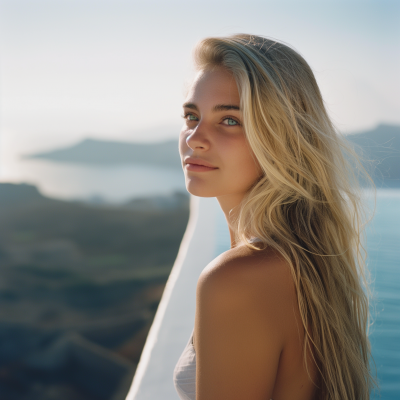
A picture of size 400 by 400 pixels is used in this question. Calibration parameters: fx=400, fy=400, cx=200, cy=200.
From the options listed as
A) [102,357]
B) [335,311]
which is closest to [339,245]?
[335,311]

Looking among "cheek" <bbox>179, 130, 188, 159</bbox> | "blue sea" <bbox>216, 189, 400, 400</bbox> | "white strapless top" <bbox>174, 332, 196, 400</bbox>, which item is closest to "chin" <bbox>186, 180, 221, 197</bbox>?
"cheek" <bbox>179, 130, 188, 159</bbox>


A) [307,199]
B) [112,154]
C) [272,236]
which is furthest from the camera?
[112,154]

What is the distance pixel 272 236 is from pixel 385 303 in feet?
5.68

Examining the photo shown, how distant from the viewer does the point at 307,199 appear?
1161 millimetres

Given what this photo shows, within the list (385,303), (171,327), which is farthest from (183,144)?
(385,303)

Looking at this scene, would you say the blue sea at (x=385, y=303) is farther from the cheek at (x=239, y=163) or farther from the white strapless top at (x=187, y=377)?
the white strapless top at (x=187, y=377)

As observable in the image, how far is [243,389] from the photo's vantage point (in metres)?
0.85

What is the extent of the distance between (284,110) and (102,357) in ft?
17.1

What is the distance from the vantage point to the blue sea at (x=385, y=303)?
1712 millimetres

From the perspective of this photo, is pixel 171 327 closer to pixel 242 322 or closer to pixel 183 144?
pixel 183 144

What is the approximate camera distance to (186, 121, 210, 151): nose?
116cm

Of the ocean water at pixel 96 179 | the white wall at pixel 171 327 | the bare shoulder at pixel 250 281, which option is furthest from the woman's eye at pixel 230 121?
the ocean water at pixel 96 179

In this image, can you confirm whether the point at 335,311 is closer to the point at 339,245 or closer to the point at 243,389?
the point at 339,245

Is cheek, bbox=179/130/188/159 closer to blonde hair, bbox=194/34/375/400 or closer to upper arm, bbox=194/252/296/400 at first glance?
blonde hair, bbox=194/34/375/400
